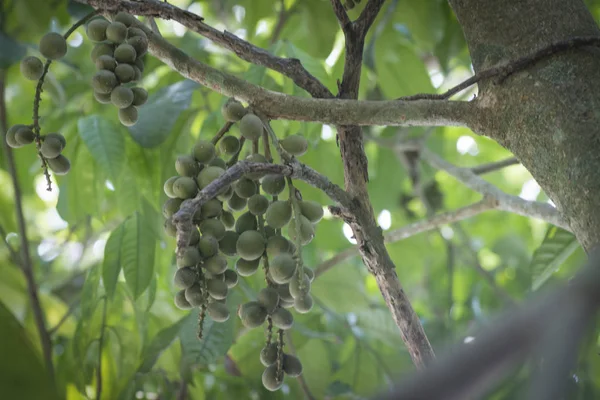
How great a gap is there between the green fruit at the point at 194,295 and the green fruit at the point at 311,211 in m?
0.21

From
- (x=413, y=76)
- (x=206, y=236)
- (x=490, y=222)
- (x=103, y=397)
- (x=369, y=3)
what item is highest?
(x=490, y=222)

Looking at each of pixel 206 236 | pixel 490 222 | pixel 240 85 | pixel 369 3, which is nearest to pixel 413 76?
pixel 369 3

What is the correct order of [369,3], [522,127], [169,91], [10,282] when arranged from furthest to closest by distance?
[10,282] < [169,91] < [369,3] < [522,127]

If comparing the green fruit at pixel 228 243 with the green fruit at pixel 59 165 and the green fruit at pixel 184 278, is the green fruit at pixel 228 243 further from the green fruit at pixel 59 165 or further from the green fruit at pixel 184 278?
the green fruit at pixel 59 165

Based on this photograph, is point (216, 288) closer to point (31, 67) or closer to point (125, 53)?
point (125, 53)

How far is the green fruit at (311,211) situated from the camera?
106 centimetres

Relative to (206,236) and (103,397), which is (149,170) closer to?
(103,397)

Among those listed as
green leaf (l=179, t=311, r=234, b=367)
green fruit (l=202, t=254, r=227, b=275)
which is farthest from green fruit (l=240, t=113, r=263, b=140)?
green leaf (l=179, t=311, r=234, b=367)

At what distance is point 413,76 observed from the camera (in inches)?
88.3

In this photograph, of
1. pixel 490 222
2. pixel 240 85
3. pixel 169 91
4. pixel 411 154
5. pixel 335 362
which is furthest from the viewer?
pixel 490 222

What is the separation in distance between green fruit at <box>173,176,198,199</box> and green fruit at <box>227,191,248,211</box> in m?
0.10

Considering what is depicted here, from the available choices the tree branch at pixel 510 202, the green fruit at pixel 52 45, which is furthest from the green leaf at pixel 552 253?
the green fruit at pixel 52 45

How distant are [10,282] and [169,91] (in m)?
0.83

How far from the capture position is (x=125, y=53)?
117 cm
